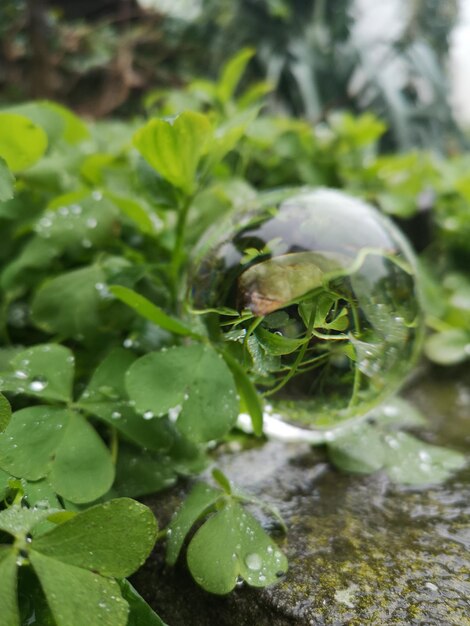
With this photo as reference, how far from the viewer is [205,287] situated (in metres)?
0.88

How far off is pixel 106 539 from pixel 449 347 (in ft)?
4.03

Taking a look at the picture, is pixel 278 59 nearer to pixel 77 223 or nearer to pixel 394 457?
pixel 77 223

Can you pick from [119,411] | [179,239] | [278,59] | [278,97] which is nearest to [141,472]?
[119,411]

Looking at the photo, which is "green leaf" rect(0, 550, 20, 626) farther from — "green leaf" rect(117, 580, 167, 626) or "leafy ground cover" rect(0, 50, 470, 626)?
"green leaf" rect(117, 580, 167, 626)

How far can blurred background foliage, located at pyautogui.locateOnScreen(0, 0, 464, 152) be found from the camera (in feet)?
12.1

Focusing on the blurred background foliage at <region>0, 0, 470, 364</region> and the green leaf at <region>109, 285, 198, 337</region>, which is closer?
the green leaf at <region>109, 285, 198, 337</region>

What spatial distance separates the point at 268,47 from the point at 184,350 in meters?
4.30

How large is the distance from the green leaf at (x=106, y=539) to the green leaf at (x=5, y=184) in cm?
36

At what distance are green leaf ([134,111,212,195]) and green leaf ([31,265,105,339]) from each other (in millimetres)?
243

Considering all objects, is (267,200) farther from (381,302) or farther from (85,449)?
(85,449)

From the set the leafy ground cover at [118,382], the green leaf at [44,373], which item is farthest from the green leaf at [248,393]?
the green leaf at [44,373]

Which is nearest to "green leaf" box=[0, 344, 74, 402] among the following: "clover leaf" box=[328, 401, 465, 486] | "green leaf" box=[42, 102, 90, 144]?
"clover leaf" box=[328, 401, 465, 486]

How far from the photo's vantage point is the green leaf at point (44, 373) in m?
0.78

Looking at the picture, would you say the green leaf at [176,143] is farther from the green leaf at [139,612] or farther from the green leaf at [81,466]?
the green leaf at [139,612]
